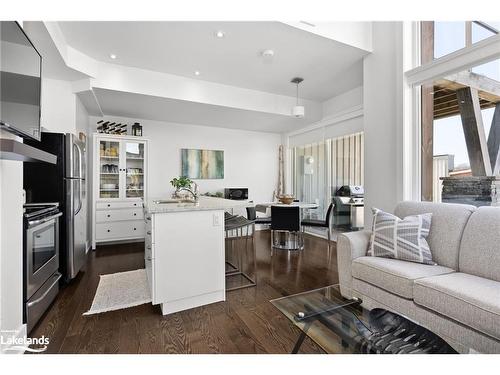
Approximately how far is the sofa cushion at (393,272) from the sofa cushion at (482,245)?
0.14 m

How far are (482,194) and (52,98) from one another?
4.91 metres

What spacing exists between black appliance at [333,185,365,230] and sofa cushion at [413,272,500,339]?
275 centimetres

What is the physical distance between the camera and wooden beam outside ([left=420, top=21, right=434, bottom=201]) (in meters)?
2.58

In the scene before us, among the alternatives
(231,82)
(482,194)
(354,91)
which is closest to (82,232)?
(231,82)

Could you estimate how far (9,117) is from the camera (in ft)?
4.39

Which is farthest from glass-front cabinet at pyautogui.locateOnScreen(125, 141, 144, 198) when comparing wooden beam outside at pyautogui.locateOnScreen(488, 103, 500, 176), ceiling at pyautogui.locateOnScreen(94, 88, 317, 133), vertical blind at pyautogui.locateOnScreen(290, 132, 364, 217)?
wooden beam outside at pyautogui.locateOnScreen(488, 103, 500, 176)

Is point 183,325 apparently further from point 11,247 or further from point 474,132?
point 474,132

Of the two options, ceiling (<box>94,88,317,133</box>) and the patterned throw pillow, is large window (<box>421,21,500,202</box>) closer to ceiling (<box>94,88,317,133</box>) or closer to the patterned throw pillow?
the patterned throw pillow

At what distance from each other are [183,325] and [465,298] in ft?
6.03

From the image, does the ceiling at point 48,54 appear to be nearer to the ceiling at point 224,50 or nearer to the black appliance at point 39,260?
the ceiling at point 224,50

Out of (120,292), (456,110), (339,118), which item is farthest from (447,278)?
(339,118)

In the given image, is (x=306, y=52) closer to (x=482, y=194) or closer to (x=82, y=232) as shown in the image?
(x=482, y=194)

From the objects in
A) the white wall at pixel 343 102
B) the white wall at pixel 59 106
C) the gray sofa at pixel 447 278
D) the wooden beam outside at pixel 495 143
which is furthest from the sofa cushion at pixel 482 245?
the white wall at pixel 59 106

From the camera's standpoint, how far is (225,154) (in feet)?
17.9
